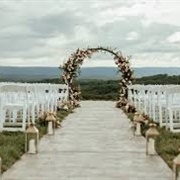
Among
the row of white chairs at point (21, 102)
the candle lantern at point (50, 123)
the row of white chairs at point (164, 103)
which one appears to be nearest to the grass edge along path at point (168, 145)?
the row of white chairs at point (164, 103)

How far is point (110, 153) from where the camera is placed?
1012cm

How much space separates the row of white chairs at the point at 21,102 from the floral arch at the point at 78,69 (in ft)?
19.5

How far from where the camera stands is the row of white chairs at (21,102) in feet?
43.6

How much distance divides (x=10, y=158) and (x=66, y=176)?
1.35 metres

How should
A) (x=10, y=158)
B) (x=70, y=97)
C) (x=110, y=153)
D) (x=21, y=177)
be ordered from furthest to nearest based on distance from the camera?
(x=70, y=97)
(x=110, y=153)
(x=10, y=158)
(x=21, y=177)

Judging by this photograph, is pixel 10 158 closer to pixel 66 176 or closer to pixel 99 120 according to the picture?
pixel 66 176

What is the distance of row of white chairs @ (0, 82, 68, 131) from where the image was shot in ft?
43.6

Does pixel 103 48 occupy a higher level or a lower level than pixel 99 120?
higher

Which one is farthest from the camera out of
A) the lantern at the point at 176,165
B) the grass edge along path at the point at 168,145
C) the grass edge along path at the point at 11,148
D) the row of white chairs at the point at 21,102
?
the row of white chairs at the point at 21,102

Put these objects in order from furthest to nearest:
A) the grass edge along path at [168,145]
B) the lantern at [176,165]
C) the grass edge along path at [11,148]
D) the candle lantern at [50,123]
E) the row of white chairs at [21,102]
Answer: the row of white chairs at [21,102] → the candle lantern at [50,123] → the grass edge along path at [168,145] → the grass edge along path at [11,148] → the lantern at [176,165]

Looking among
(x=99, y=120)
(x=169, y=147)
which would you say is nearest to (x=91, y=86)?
(x=99, y=120)

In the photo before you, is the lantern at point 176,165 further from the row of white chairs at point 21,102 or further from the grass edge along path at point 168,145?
the row of white chairs at point 21,102

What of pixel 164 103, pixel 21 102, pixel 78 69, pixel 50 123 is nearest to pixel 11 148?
pixel 50 123

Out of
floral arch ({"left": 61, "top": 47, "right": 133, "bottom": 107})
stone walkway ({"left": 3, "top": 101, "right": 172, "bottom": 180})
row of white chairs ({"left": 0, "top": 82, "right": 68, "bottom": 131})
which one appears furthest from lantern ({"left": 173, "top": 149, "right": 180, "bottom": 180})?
floral arch ({"left": 61, "top": 47, "right": 133, "bottom": 107})
